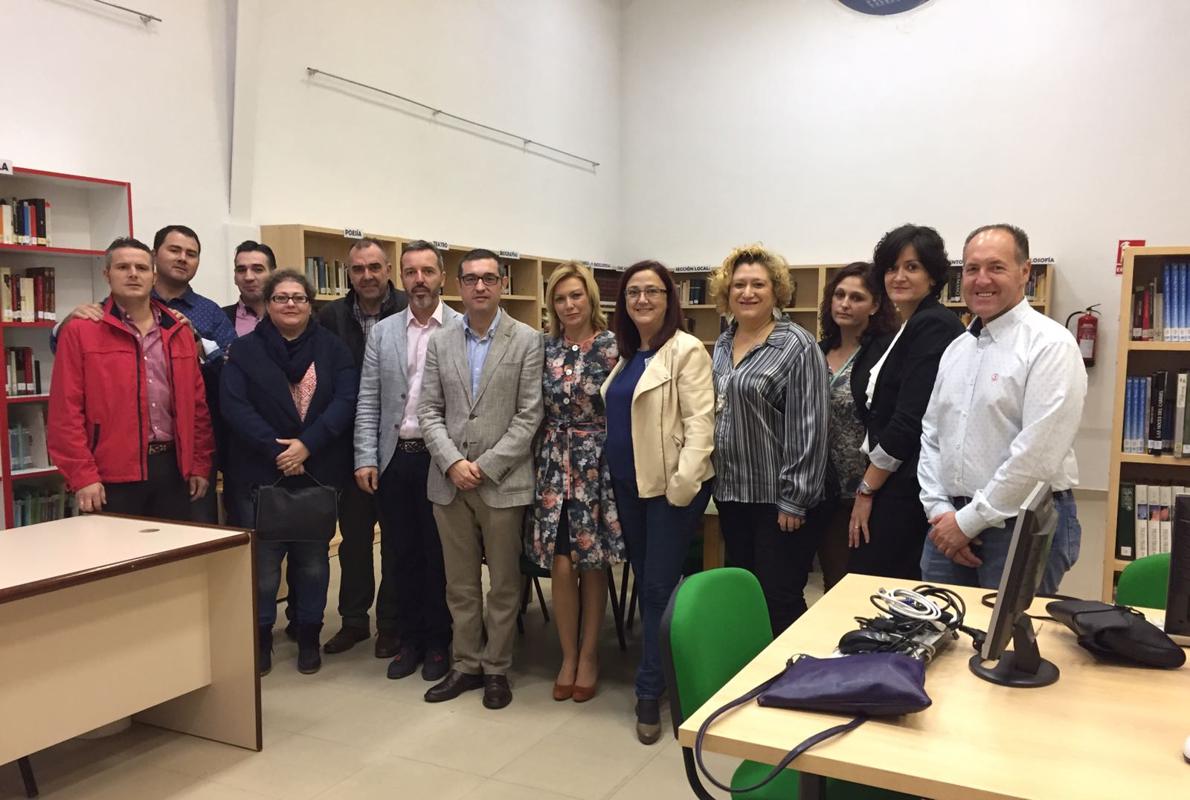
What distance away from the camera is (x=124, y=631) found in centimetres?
265

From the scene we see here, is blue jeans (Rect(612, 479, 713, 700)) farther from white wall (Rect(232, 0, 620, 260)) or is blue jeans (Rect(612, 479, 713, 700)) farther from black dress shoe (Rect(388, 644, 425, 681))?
white wall (Rect(232, 0, 620, 260))

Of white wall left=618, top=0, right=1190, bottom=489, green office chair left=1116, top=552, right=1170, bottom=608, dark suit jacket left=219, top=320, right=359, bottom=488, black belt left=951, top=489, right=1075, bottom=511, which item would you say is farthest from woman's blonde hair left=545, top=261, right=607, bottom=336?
white wall left=618, top=0, right=1190, bottom=489

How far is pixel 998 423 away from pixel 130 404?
2.99 meters

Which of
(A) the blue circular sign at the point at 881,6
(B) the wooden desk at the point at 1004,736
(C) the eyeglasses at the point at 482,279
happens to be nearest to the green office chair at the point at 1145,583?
(B) the wooden desk at the point at 1004,736

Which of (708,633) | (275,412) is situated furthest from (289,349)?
(708,633)

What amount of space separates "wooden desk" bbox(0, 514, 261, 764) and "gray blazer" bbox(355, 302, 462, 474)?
735 mm

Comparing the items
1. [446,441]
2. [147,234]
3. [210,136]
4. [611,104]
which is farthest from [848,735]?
[611,104]

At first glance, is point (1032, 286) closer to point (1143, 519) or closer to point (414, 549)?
point (1143, 519)

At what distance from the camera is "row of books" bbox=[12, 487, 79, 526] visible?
404 cm

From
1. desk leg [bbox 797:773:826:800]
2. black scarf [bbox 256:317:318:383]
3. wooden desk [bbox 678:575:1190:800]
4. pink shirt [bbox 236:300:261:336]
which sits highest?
pink shirt [bbox 236:300:261:336]

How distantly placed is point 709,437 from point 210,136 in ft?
13.4

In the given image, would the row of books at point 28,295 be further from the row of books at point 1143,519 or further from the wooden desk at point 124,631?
the row of books at point 1143,519

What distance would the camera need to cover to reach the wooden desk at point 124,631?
2.35 m

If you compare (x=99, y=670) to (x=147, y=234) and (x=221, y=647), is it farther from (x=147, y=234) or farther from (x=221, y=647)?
(x=147, y=234)
